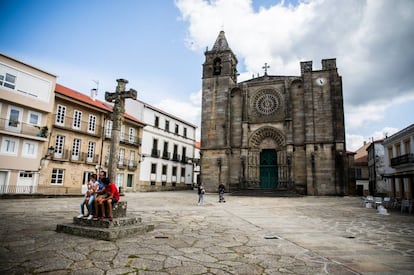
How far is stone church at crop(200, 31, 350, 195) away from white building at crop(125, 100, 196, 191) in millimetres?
6431

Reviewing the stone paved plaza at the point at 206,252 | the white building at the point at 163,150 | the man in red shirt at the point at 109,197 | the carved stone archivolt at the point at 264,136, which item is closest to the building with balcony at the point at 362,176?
the carved stone archivolt at the point at 264,136

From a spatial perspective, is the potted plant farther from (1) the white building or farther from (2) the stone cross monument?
(2) the stone cross monument

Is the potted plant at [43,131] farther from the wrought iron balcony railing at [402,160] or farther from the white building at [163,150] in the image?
the wrought iron balcony railing at [402,160]

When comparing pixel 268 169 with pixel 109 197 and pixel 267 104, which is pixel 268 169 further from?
pixel 109 197

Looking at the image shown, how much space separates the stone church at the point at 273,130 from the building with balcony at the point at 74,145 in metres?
9.16

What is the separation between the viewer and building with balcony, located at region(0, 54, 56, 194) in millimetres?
17891

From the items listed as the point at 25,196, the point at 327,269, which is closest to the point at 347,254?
the point at 327,269

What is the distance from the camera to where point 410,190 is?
19.7 meters

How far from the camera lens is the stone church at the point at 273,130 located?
79.7 feet

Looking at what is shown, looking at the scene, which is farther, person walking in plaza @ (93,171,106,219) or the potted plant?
the potted plant

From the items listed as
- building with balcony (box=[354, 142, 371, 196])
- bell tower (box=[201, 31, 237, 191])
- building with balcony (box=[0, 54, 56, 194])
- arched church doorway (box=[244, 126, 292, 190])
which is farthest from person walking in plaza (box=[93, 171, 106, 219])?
building with balcony (box=[354, 142, 371, 196])

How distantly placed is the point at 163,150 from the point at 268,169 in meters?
12.7

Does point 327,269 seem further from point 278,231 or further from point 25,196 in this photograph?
point 25,196

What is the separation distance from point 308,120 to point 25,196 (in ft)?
73.6
